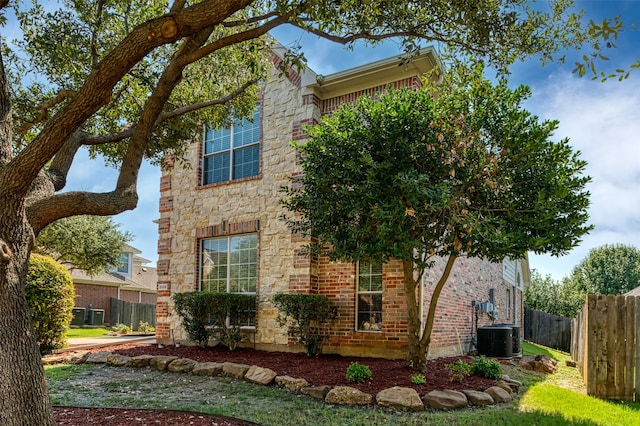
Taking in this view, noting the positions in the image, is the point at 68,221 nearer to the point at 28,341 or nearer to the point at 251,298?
the point at 251,298

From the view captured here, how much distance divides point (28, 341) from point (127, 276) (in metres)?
29.0

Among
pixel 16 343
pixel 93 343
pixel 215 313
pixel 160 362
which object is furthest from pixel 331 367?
pixel 93 343

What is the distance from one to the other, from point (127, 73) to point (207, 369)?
17.6ft

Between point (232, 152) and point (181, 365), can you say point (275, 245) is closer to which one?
point (232, 152)

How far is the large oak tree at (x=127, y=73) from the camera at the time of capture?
4.15 m

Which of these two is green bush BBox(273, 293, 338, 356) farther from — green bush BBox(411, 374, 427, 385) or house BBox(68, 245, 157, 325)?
house BBox(68, 245, 157, 325)

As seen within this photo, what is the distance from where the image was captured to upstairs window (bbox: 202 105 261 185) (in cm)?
1237

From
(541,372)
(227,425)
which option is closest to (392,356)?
(541,372)

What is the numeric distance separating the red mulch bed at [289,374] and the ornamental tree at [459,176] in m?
1.97

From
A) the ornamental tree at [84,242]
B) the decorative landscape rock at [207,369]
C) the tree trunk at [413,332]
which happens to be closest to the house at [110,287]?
the ornamental tree at [84,242]

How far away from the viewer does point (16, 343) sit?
406 centimetres

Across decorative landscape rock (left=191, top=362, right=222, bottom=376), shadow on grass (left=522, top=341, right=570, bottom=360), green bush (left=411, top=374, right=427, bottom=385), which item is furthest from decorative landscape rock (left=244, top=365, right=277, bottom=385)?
shadow on grass (left=522, top=341, right=570, bottom=360)

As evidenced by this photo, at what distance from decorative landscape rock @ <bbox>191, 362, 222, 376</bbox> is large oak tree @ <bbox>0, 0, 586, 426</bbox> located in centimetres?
411

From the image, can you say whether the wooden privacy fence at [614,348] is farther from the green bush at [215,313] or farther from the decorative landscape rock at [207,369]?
the green bush at [215,313]
